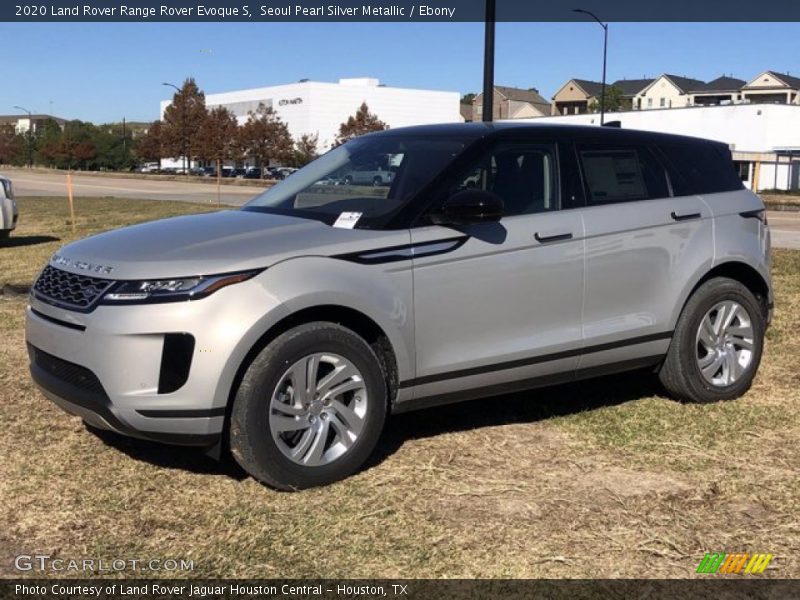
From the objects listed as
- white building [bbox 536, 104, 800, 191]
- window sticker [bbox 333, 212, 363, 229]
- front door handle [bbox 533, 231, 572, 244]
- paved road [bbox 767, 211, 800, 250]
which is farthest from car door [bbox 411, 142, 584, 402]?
white building [bbox 536, 104, 800, 191]

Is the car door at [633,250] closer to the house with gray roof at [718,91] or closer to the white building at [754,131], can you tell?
the white building at [754,131]

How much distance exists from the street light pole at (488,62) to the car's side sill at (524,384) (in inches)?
188

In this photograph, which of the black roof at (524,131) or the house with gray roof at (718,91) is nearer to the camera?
the black roof at (524,131)

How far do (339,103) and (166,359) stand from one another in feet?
326

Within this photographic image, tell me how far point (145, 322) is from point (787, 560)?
8.99 ft

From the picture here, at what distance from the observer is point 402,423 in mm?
5191

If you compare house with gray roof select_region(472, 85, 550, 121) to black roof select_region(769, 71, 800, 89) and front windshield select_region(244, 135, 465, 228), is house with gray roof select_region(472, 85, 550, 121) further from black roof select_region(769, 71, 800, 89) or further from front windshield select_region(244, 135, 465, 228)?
front windshield select_region(244, 135, 465, 228)

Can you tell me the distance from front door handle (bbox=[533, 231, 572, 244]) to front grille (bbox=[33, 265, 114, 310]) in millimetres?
2131

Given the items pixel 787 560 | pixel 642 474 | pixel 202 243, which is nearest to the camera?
pixel 787 560

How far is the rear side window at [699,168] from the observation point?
538 cm

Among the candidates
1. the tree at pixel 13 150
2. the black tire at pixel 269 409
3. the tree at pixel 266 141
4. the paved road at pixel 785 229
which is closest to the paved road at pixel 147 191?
the paved road at pixel 785 229

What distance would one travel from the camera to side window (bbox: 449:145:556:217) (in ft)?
15.2

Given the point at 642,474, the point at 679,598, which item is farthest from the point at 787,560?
the point at 642,474

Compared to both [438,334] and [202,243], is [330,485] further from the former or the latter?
[202,243]
